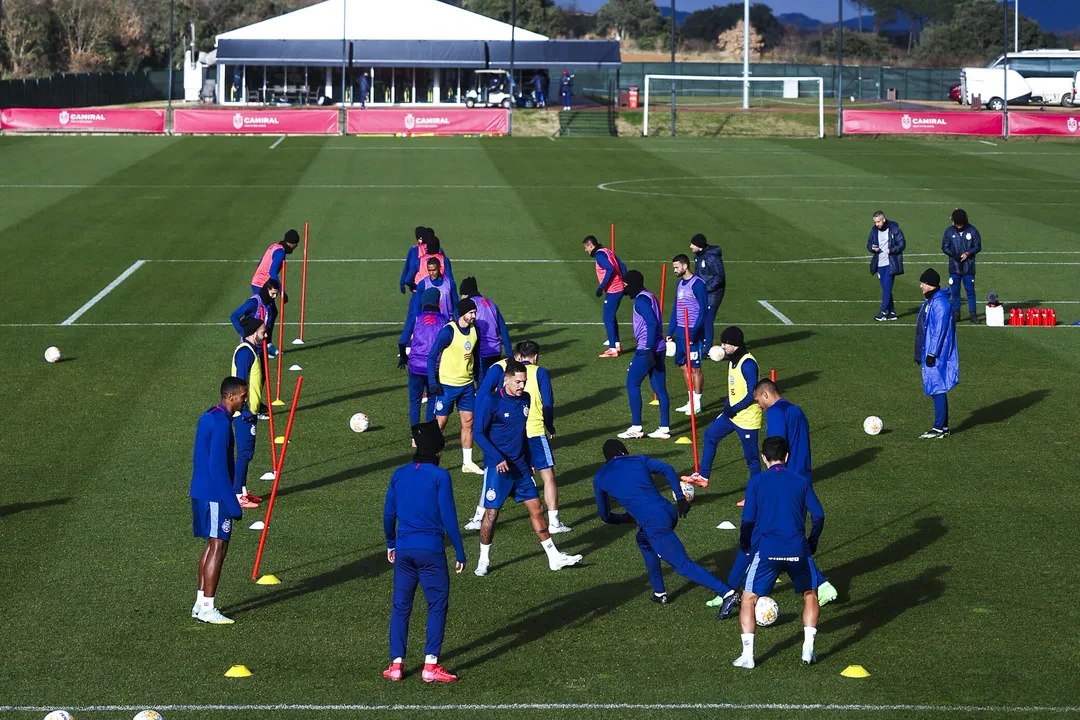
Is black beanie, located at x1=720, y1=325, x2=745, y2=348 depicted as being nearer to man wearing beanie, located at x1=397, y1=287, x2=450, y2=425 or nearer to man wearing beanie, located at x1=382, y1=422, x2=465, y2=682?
man wearing beanie, located at x1=397, y1=287, x2=450, y2=425

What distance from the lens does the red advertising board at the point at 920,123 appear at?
64.6 meters

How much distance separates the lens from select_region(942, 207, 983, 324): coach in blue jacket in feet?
84.5

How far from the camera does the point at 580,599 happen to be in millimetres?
13031

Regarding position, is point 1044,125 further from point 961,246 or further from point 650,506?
point 650,506

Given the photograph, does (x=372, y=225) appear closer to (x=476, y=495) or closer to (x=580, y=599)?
(x=476, y=495)

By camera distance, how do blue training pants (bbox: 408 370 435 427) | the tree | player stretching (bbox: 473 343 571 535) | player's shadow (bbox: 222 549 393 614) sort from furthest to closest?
1. the tree
2. blue training pants (bbox: 408 370 435 427)
3. player stretching (bbox: 473 343 571 535)
4. player's shadow (bbox: 222 549 393 614)

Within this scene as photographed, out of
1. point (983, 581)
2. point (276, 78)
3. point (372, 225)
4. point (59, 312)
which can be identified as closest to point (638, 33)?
point (276, 78)

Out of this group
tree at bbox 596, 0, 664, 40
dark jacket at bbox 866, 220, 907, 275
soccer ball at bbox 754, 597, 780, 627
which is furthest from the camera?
tree at bbox 596, 0, 664, 40

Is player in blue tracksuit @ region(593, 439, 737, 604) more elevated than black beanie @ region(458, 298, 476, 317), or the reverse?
black beanie @ region(458, 298, 476, 317)

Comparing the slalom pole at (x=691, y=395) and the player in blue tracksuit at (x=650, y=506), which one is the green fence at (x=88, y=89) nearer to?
the slalom pole at (x=691, y=395)

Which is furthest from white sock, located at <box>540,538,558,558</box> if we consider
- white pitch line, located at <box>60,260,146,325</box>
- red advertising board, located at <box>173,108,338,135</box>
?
red advertising board, located at <box>173,108,338,135</box>

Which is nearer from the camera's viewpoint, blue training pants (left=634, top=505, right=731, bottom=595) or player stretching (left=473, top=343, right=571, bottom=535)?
blue training pants (left=634, top=505, right=731, bottom=595)

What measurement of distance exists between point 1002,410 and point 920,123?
46794 millimetres

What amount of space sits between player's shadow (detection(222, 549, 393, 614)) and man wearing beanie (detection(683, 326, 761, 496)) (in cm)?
415
